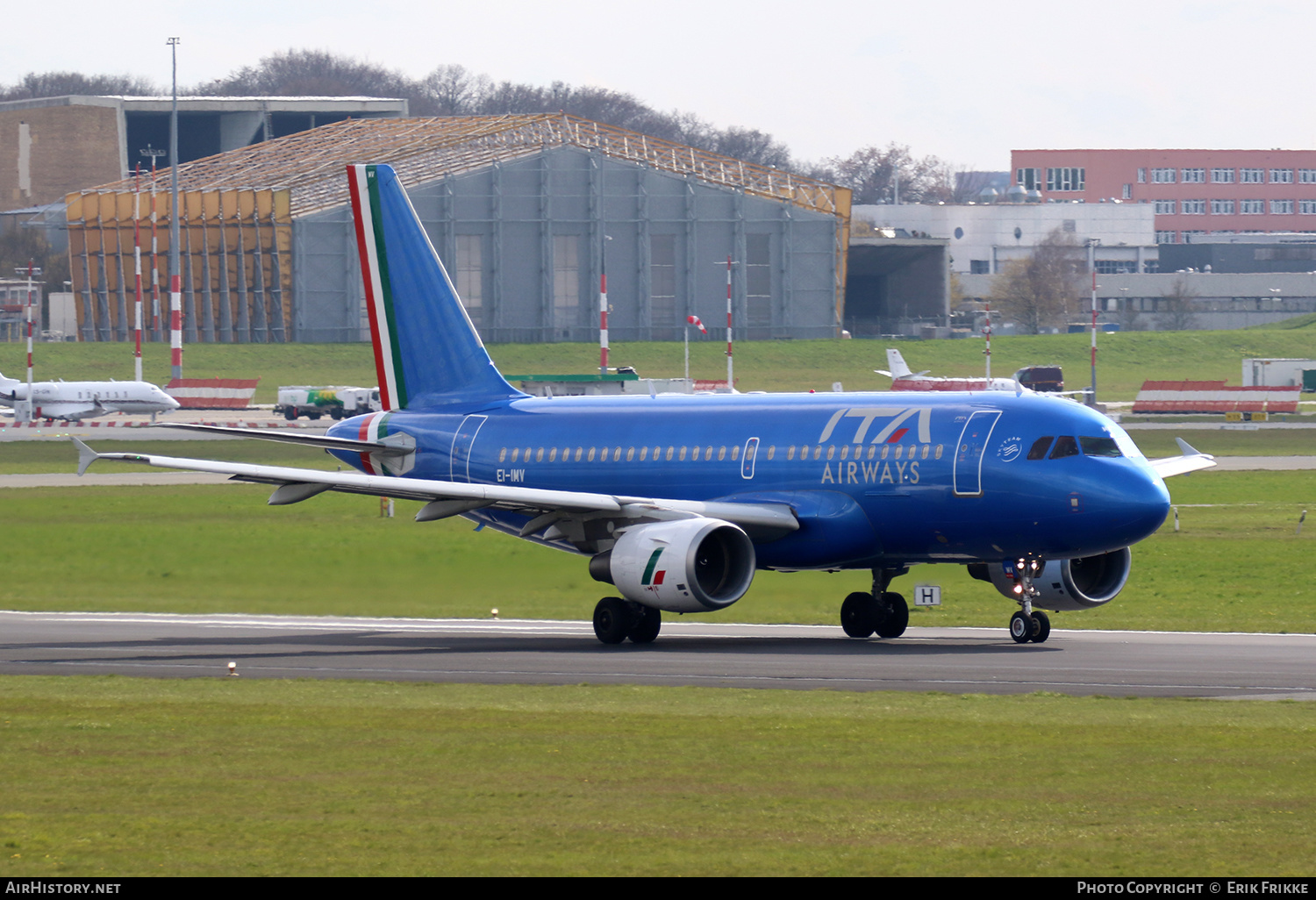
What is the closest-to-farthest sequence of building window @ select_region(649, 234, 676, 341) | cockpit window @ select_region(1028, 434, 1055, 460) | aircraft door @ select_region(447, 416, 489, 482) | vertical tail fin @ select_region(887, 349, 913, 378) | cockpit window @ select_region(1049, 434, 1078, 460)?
cockpit window @ select_region(1049, 434, 1078, 460), cockpit window @ select_region(1028, 434, 1055, 460), aircraft door @ select_region(447, 416, 489, 482), vertical tail fin @ select_region(887, 349, 913, 378), building window @ select_region(649, 234, 676, 341)

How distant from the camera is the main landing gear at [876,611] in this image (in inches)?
1345

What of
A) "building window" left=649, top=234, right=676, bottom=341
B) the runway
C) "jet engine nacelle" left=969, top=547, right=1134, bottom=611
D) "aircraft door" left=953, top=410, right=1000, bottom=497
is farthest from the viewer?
"building window" left=649, top=234, right=676, bottom=341

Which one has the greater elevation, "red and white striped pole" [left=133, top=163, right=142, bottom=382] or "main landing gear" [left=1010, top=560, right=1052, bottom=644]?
"red and white striped pole" [left=133, top=163, right=142, bottom=382]

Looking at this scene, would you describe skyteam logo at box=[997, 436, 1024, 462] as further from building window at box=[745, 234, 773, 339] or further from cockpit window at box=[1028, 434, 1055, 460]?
building window at box=[745, 234, 773, 339]

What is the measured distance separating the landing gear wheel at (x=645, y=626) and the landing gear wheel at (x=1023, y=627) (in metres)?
6.23

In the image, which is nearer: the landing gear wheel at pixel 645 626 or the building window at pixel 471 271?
the landing gear wheel at pixel 645 626

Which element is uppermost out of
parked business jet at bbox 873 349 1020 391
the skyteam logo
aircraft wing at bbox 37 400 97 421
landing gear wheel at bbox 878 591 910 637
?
the skyteam logo

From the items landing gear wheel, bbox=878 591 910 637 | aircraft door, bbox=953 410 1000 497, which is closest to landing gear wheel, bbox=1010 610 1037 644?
aircraft door, bbox=953 410 1000 497

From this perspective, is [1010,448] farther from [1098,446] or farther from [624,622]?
[624,622]

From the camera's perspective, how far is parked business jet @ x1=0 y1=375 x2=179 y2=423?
118 meters

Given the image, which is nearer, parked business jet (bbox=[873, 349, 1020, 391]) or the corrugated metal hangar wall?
parked business jet (bbox=[873, 349, 1020, 391])

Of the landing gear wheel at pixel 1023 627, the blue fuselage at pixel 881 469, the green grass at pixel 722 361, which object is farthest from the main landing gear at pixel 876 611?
the green grass at pixel 722 361

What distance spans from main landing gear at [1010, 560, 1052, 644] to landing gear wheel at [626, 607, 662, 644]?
6272mm

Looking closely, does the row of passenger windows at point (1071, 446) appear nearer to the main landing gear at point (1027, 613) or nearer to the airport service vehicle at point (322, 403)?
the main landing gear at point (1027, 613)
